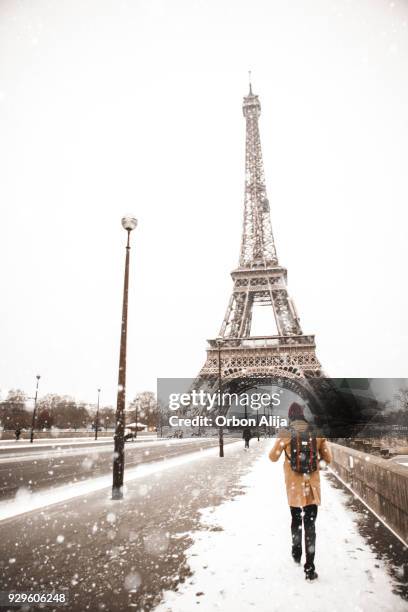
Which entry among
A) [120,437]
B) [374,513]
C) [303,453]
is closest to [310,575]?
[303,453]

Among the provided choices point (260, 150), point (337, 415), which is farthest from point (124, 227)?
point (260, 150)

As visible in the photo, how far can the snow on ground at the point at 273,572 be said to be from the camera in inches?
141

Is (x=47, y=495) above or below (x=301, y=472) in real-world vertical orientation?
below

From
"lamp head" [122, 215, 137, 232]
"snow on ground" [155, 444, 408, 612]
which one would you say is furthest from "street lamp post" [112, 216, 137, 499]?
"snow on ground" [155, 444, 408, 612]

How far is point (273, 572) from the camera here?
4320 millimetres

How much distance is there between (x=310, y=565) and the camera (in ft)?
13.5

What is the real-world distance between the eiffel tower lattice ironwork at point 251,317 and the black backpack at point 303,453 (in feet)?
116

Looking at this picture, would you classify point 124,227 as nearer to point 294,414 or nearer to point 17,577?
point 294,414

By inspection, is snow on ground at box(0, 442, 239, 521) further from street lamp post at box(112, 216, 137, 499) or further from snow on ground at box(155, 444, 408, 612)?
snow on ground at box(155, 444, 408, 612)

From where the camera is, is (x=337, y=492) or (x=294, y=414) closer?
(x=294, y=414)

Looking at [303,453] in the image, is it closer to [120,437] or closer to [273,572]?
[273,572]

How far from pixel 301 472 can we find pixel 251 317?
48859 mm

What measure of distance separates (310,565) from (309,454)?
115 centimetres

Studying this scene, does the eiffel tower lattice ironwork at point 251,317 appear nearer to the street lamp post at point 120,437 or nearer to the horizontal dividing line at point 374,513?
the horizontal dividing line at point 374,513
